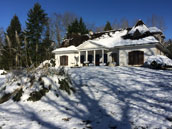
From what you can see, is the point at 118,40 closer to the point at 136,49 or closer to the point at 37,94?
the point at 136,49

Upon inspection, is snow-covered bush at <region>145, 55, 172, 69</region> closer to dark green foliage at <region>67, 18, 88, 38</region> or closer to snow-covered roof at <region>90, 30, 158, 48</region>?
snow-covered roof at <region>90, 30, 158, 48</region>

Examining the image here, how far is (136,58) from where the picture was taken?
15.2 meters

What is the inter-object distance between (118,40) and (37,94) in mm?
14725

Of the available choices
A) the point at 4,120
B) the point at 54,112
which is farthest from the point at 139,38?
the point at 4,120

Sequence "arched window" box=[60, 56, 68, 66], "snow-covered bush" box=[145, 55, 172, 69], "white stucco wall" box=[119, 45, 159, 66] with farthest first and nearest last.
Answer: "arched window" box=[60, 56, 68, 66] → "white stucco wall" box=[119, 45, 159, 66] → "snow-covered bush" box=[145, 55, 172, 69]

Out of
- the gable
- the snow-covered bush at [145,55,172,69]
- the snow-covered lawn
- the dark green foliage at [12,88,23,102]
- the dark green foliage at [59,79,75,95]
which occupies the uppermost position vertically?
the gable

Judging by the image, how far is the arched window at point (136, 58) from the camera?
14931mm

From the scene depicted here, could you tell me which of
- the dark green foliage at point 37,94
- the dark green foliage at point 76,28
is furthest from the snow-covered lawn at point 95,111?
the dark green foliage at point 76,28

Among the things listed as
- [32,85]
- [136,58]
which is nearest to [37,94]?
[32,85]

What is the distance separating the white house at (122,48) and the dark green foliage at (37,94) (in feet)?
38.4

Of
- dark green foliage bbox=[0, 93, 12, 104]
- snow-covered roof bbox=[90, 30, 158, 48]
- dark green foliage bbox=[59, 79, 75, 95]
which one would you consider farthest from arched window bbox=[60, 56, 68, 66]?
dark green foliage bbox=[0, 93, 12, 104]

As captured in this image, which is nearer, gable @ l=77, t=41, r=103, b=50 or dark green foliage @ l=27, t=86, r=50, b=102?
dark green foliage @ l=27, t=86, r=50, b=102

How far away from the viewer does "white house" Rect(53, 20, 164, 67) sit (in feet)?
48.2

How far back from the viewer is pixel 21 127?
2.83 metres
